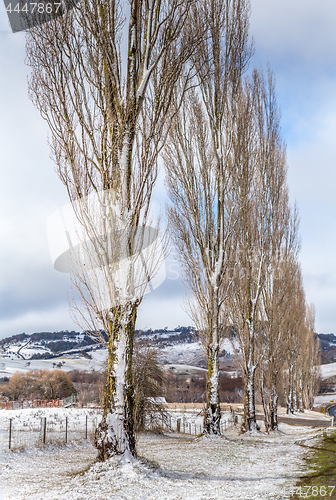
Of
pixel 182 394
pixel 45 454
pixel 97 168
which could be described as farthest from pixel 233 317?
pixel 182 394

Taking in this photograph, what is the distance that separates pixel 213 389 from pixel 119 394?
5701 millimetres

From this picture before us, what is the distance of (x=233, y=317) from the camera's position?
1509cm

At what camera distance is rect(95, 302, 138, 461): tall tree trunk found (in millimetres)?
5430

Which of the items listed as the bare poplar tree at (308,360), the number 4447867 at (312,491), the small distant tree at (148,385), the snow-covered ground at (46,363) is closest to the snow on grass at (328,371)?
the bare poplar tree at (308,360)

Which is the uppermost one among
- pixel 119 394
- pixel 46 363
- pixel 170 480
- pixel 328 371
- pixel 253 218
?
pixel 253 218


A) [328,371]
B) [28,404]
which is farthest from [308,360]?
[328,371]

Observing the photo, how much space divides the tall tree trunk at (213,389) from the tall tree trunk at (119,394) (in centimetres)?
537

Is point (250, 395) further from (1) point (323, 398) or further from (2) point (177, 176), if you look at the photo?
(1) point (323, 398)

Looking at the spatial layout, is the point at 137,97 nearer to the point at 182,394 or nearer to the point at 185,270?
the point at 185,270

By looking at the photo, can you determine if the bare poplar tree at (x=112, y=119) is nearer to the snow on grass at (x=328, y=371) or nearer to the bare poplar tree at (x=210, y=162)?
the bare poplar tree at (x=210, y=162)

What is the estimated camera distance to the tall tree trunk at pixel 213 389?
10.3 metres

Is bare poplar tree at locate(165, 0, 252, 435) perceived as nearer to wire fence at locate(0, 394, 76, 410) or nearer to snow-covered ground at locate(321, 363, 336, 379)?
wire fence at locate(0, 394, 76, 410)

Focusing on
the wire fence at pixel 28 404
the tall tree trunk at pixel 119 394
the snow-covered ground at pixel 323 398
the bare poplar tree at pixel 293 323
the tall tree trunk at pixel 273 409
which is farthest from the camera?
the snow-covered ground at pixel 323 398

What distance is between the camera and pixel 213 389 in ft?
34.8
